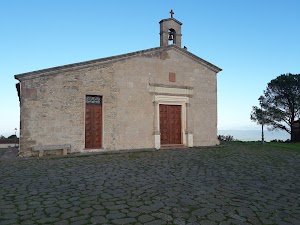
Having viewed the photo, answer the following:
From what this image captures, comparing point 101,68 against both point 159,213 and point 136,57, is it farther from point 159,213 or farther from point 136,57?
point 159,213

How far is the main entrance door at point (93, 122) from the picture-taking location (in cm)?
1291

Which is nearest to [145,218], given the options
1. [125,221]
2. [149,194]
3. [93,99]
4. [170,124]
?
[125,221]

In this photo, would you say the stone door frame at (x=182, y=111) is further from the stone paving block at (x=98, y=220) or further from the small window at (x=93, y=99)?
the stone paving block at (x=98, y=220)

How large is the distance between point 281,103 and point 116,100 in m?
18.1

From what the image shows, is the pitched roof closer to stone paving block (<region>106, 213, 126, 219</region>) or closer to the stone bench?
the stone bench

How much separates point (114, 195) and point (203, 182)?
2.38 meters

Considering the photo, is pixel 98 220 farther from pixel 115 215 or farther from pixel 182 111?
pixel 182 111

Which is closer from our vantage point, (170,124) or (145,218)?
(145,218)

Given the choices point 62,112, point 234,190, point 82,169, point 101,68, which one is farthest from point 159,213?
point 101,68

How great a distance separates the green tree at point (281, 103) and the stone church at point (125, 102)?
35.3 ft

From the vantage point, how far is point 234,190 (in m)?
5.82

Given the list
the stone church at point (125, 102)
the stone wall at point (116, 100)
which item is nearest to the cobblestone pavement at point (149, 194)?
the stone wall at point (116, 100)

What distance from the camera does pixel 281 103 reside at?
81.7ft

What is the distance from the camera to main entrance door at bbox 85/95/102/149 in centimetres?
1291
